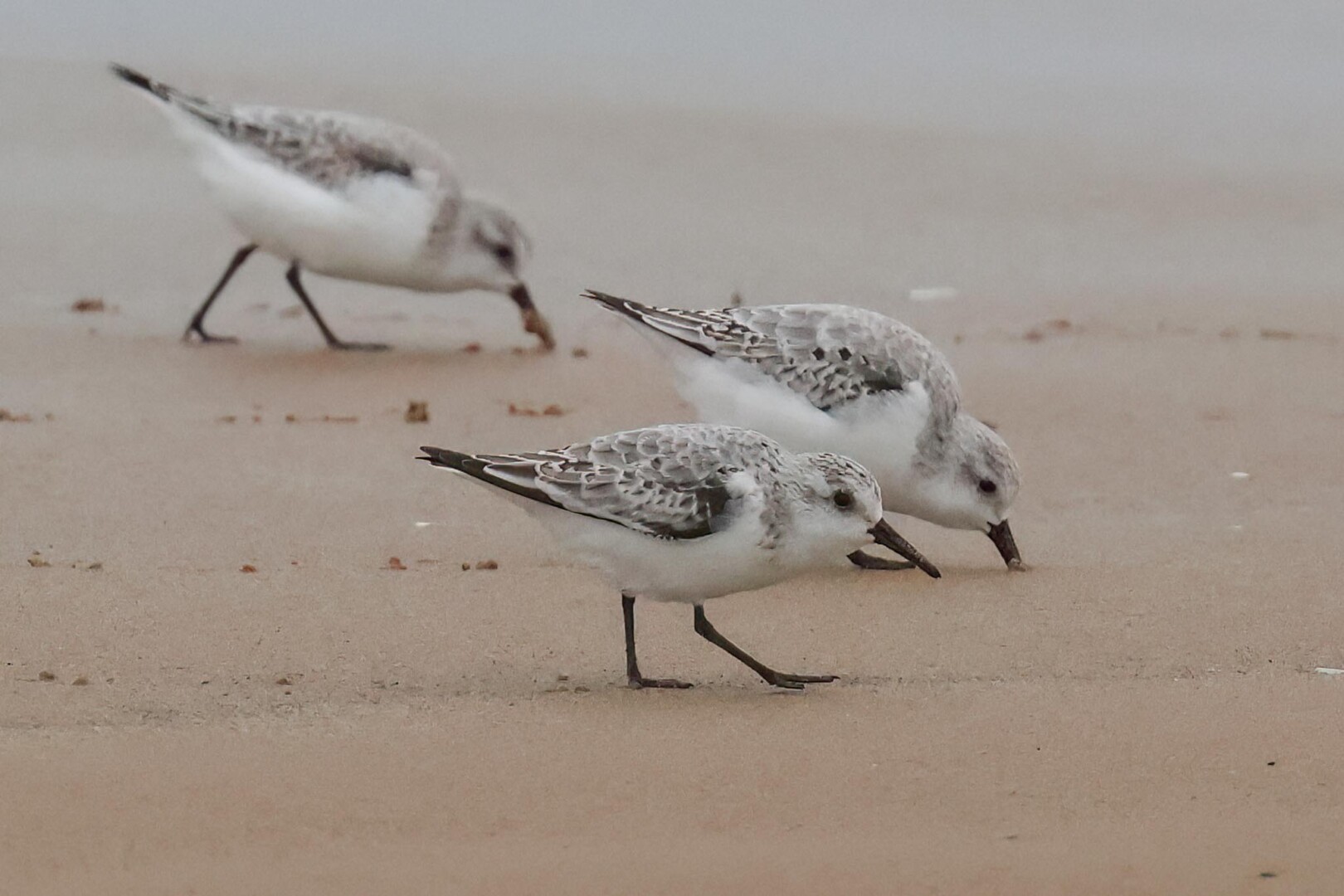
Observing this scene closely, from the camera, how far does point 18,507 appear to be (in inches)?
282

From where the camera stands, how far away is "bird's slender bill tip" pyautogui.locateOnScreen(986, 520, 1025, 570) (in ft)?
22.9

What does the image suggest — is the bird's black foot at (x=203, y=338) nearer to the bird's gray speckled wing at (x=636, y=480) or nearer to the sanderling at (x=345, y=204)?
the sanderling at (x=345, y=204)

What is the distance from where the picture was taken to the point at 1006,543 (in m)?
7.01

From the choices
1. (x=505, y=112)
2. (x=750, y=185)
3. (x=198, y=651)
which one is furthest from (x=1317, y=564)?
(x=505, y=112)

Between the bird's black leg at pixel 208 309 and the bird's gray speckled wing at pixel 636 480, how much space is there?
498 cm

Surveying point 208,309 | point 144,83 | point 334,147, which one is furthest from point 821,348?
point 144,83

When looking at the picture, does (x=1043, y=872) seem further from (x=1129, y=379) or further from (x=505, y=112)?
(x=505, y=112)

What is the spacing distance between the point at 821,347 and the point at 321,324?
3.75 metres

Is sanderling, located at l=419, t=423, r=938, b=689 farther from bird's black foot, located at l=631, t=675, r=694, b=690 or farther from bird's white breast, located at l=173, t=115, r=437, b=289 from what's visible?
bird's white breast, located at l=173, t=115, r=437, b=289

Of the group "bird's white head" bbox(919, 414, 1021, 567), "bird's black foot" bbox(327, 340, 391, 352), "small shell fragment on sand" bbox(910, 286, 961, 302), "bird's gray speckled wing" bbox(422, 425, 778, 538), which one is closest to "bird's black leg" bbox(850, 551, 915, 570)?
"bird's white head" bbox(919, 414, 1021, 567)

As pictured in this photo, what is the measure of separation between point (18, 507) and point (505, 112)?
8.49m

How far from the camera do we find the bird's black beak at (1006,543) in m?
6.97

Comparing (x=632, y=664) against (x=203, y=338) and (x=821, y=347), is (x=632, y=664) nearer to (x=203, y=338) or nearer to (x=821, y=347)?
(x=821, y=347)

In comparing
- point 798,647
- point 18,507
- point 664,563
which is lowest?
point 18,507
